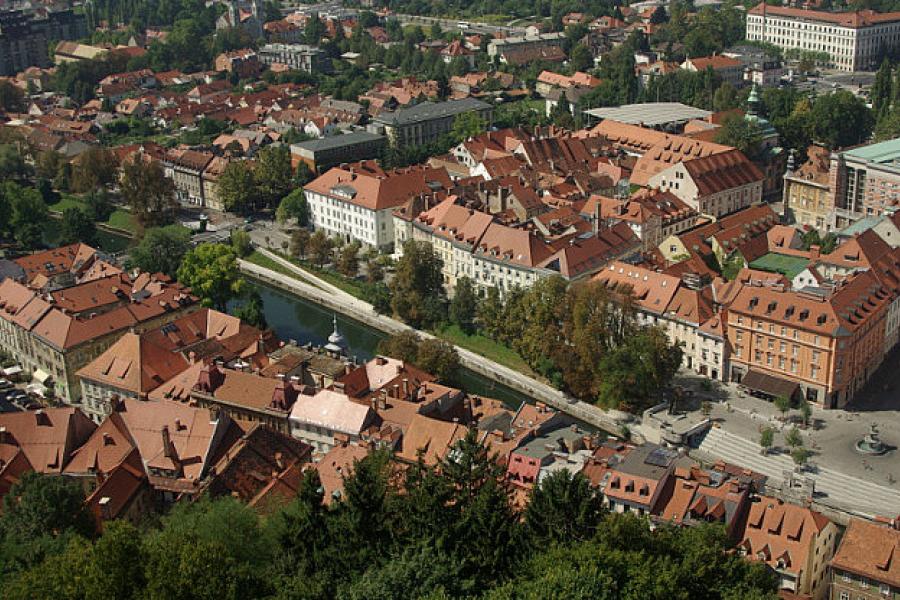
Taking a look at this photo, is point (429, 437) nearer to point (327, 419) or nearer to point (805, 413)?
point (327, 419)

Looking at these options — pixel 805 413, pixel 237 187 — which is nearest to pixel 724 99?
pixel 237 187

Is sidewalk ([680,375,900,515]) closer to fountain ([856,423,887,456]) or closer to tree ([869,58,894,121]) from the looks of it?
fountain ([856,423,887,456])

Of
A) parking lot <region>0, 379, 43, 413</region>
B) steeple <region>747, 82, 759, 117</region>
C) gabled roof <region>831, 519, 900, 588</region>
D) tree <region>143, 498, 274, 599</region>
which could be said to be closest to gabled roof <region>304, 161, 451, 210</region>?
steeple <region>747, 82, 759, 117</region>

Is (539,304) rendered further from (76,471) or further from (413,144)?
(413,144)

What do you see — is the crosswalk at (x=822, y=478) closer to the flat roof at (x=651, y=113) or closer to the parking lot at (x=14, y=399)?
the parking lot at (x=14, y=399)

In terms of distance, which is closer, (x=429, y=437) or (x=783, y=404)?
(x=429, y=437)

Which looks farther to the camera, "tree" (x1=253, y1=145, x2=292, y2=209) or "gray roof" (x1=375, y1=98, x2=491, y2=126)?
"gray roof" (x1=375, y1=98, x2=491, y2=126)
